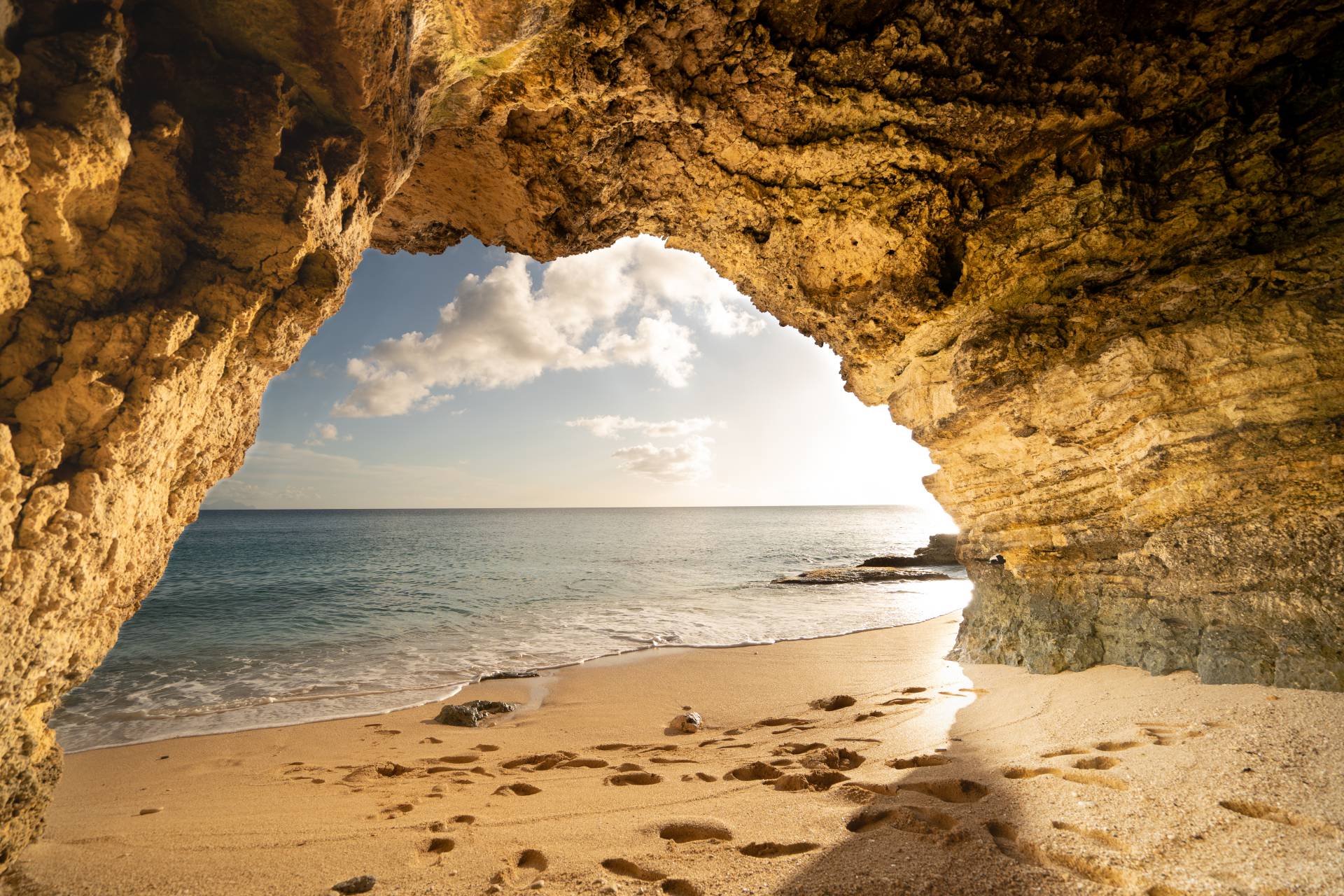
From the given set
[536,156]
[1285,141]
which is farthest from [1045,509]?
[536,156]

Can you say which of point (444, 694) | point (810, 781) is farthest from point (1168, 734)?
point (444, 694)

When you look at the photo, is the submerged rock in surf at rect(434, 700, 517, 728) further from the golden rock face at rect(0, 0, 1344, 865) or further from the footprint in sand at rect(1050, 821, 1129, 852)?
the footprint in sand at rect(1050, 821, 1129, 852)

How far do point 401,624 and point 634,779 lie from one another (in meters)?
11.5

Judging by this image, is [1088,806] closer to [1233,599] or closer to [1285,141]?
[1233,599]

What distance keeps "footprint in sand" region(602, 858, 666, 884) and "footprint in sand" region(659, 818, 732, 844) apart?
0.34 m

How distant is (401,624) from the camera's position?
532 inches

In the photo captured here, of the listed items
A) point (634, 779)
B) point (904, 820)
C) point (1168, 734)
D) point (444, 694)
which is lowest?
point (444, 694)

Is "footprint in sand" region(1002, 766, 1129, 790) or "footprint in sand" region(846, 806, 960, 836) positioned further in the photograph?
"footprint in sand" region(1002, 766, 1129, 790)

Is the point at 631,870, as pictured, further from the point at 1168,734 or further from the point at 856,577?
the point at 856,577

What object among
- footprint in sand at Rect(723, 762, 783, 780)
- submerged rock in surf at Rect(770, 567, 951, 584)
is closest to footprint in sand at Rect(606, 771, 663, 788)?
footprint in sand at Rect(723, 762, 783, 780)

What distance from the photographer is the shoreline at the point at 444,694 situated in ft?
20.7

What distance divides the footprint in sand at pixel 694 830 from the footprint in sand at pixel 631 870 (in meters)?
0.34

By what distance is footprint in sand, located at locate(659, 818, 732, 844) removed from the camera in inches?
118

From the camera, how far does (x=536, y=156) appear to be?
526 cm
